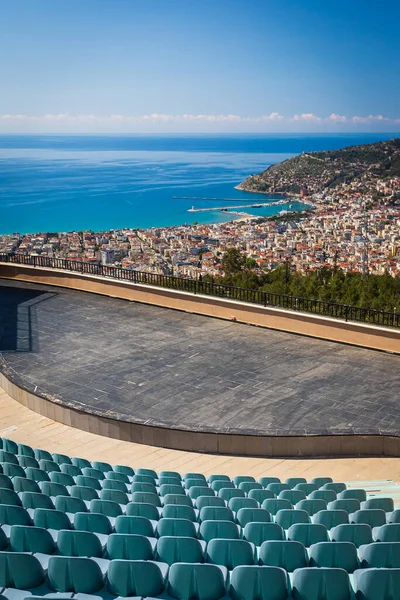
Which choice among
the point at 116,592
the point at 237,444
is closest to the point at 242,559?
the point at 116,592

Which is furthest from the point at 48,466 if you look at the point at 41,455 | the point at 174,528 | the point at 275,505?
the point at 275,505

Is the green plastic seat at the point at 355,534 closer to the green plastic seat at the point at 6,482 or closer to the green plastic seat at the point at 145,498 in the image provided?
the green plastic seat at the point at 145,498

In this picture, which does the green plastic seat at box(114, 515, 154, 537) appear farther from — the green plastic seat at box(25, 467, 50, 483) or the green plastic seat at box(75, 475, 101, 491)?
the green plastic seat at box(25, 467, 50, 483)

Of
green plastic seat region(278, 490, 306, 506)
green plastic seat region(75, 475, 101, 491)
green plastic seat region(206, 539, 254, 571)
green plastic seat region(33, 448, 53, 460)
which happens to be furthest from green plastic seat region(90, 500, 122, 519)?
green plastic seat region(33, 448, 53, 460)

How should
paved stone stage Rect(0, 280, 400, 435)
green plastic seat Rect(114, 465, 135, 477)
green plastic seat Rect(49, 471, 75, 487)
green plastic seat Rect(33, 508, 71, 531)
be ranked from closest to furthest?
green plastic seat Rect(33, 508, 71, 531), green plastic seat Rect(49, 471, 75, 487), green plastic seat Rect(114, 465, 135, 477), paved stone stage Rect(0, 280, 400, 435)

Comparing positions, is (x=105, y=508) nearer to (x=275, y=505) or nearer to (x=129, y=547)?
(x=129, y=547)

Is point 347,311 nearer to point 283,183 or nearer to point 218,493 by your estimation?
point 218,493
